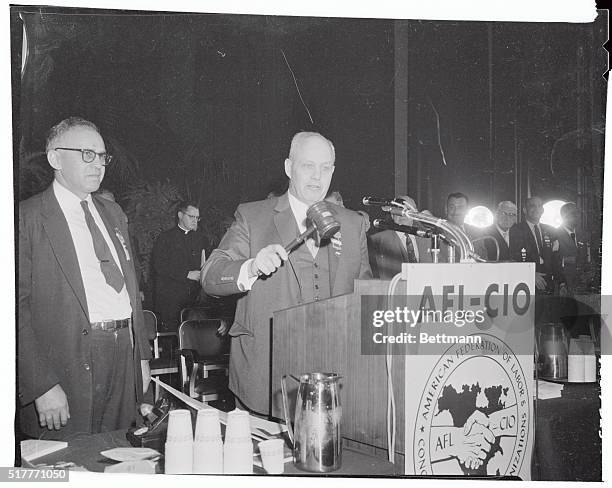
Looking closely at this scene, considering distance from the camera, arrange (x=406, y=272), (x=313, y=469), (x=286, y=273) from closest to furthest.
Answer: (x=313, y=469) < (x=406, y=272) < (x=286, y=273)

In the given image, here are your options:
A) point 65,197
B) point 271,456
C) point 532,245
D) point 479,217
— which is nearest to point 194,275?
point 65,197

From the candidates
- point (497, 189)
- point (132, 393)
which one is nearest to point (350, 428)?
point (132, 393)

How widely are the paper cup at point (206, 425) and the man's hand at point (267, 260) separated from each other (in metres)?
0.78

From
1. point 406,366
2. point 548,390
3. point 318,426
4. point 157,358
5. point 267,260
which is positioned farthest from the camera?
point 157,358

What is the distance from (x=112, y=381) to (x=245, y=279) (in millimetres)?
611

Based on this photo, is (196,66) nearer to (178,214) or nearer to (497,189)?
(178,214)

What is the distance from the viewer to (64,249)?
239cm

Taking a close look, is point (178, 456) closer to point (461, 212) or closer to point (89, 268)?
point (89, 268)

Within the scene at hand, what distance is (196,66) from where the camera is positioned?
249 cm

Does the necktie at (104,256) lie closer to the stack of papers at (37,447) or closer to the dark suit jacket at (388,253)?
the stack of papers at (37,447)

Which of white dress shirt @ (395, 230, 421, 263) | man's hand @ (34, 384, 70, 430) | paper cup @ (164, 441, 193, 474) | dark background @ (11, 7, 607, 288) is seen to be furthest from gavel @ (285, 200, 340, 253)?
man's hand @ (34, 384, 70, 430)

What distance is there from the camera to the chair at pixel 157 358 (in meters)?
2.48

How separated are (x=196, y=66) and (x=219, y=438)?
140cm

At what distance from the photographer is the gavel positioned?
2.31 m
